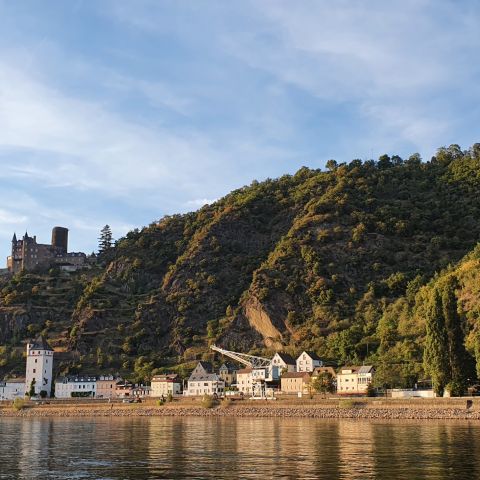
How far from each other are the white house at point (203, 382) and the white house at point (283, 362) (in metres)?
10.3

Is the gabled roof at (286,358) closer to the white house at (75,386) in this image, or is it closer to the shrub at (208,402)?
the shrub at (208,402)

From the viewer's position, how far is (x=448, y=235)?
14212 cm

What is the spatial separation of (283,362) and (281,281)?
1009 inches

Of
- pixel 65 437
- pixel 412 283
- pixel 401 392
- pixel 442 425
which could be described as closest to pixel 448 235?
pixel 412 283

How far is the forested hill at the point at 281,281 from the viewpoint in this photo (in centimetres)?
11550

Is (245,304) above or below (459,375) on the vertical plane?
above

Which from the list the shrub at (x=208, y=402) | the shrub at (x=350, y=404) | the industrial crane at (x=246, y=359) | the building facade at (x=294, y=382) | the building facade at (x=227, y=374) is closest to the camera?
the shrub at (x=350, y=404)

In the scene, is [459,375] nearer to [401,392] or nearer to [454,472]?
[401,392]

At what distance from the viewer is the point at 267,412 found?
82.1m

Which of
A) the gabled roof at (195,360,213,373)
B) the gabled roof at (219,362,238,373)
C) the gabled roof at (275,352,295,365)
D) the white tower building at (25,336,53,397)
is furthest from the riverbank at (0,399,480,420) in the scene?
the gabled roof at (275,352,295,365)

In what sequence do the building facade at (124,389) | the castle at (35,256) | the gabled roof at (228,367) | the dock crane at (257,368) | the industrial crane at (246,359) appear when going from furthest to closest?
the castle at (35,256), the gabled roof at (228,367), the industrial crane at (246,359), the building facade at (124,389), the dock crane at (257,368)

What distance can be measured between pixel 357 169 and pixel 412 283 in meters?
65.3

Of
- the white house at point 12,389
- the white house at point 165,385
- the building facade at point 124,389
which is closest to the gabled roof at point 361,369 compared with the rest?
the white house at point 165,385

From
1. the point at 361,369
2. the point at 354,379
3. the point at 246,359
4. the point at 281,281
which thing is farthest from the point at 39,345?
the point at 361,369
